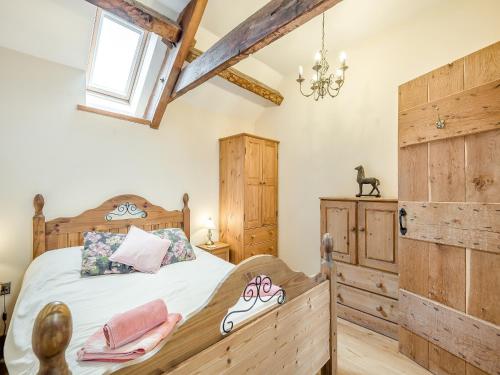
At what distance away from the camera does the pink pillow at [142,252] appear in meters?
2.00

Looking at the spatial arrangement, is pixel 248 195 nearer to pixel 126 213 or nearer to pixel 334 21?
pixel 126 213

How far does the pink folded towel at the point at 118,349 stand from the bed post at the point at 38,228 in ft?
5.19

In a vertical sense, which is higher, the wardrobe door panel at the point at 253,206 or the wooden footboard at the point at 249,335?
the wardrobe door panel at the point at 253,206

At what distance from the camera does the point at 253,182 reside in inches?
127

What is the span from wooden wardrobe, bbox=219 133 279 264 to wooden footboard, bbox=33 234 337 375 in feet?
5.65

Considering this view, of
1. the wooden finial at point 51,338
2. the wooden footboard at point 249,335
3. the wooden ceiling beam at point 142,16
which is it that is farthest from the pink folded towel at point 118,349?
the wooden ceiling beam at point 142,16

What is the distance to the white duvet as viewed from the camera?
1062 mm

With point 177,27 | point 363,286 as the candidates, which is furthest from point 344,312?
point 177,27

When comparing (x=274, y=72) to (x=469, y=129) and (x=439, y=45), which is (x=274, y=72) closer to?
(x=439, y=45)

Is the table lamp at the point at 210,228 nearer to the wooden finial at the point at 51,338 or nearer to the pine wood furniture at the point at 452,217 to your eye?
the pine wood furniture at the point at 452,217

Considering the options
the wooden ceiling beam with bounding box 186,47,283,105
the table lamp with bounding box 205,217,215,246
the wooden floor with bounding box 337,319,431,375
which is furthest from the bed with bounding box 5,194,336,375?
the wooden ceiling beam with bounding box 186,47,283,105

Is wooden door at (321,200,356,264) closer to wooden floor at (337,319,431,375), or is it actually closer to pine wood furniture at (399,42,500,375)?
pine wood furniture at (399,42,500,375)

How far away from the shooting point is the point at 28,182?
2.06m

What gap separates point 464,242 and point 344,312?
140 centimetres
